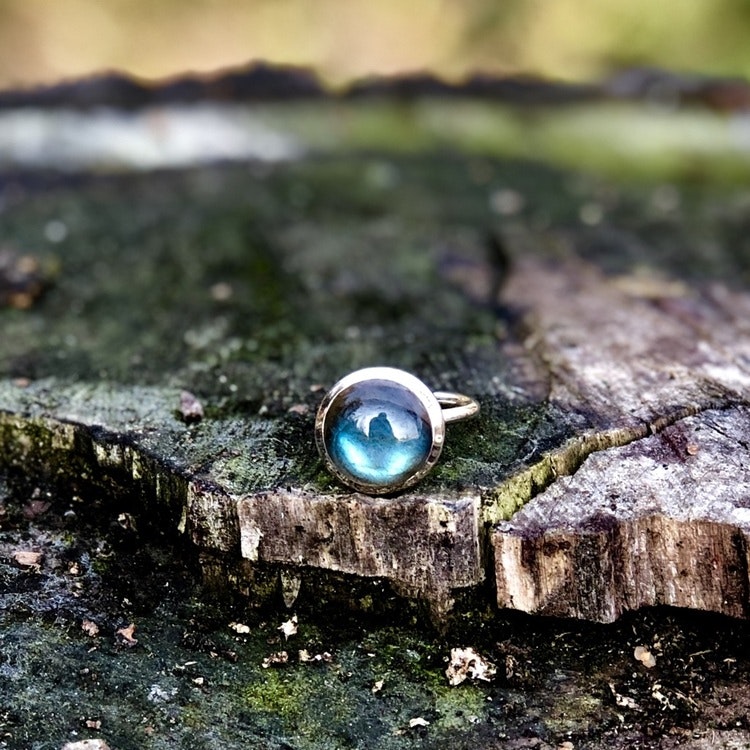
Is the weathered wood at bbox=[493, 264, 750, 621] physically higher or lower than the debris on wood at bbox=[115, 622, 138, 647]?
higher

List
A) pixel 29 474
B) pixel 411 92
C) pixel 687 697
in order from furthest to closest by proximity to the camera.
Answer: pixel 411 92 → pixel 29 474 → pixel 687 697

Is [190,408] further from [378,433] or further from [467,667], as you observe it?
[467,667]

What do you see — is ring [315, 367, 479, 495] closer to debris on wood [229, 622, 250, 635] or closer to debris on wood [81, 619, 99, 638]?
debris on wood [229, 622, 250, 635]

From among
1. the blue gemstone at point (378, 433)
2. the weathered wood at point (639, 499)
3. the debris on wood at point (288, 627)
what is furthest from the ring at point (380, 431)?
the debris on wood at point (288, 627)

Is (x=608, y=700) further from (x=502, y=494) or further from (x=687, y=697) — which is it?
(x=502, y=494)

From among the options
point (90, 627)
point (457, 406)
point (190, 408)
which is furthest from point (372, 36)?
point (90, 627)

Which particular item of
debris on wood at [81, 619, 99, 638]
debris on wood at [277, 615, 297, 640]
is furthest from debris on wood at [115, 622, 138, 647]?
debris on wood at [277, 615, 297, 640]

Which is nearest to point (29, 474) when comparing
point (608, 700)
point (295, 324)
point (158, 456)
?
point (158, 456)

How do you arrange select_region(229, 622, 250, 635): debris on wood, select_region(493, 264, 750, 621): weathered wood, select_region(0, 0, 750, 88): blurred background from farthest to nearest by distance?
select_region(0, 0, 750, 88): blurred background < select_region(229, 622, 250, 635): debris on wood < select_region(493, 264, 750, 621): weathered wood
